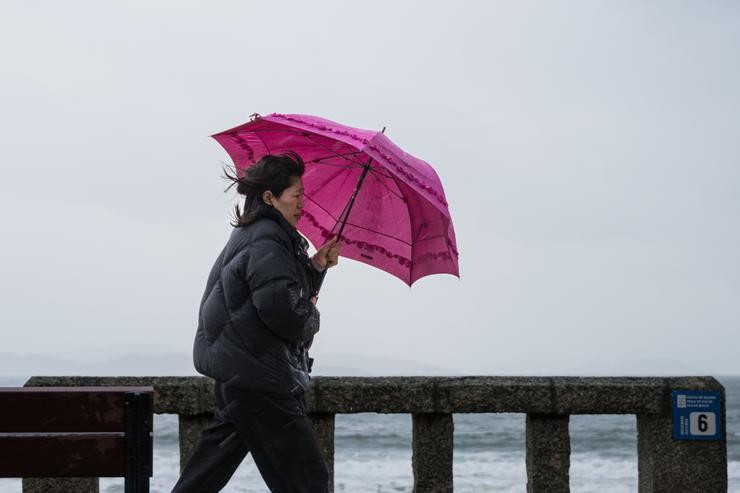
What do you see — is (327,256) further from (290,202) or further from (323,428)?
(323,428)

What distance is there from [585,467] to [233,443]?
23.1 metres

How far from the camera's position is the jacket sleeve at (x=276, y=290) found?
318cm

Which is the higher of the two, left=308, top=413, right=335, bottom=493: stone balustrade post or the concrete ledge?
the concrete ledge

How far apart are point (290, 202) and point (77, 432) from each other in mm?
1130

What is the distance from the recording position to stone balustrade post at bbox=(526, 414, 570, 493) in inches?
192

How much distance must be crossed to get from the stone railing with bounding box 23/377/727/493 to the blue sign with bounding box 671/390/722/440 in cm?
4

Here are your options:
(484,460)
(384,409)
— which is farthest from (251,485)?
(384,409)

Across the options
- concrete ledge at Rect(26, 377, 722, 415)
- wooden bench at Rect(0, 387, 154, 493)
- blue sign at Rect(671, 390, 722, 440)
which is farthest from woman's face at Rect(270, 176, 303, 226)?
blue sign at Rect(671, 390, 722, 440)

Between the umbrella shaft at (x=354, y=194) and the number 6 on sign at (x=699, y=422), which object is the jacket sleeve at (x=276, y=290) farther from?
the number 6 on sign at (x=699, y=422)

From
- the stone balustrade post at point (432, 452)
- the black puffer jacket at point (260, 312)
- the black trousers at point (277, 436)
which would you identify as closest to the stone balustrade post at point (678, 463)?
the stone balustrade post at point (432, 452)

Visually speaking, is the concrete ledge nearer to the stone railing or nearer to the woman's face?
the stone railing

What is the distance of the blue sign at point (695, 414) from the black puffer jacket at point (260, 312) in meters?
2.47

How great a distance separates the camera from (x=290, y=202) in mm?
3492

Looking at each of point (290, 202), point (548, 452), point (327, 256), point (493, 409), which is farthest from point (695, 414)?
point (290, 202)
